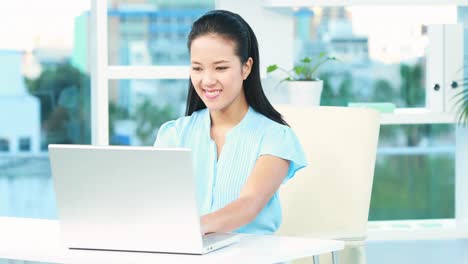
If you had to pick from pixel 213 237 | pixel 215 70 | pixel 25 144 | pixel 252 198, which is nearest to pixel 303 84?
pixel 25 144

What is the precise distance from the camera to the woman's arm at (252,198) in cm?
220

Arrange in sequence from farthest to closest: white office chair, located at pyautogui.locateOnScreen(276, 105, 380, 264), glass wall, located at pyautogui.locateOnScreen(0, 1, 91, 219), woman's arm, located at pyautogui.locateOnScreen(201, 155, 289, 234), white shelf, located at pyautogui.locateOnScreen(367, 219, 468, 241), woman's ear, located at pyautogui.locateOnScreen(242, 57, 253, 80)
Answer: glass wall, located at pyautogui.locateOnScreen(0, 1, 91, 219), white shelf, located at pyautogui.locateOnScreen(367, 219, 468, 241), white office chair, located at pyautogui.locateOnScreen(276, 105, 380, 264), woman's ear, located at pyautogui.locateOnScreen(242, 57, 253, 80), woman's arm, located at pyautogui.locateOnScreen(201, 155, 289, 234)

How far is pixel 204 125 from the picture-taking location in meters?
2.60

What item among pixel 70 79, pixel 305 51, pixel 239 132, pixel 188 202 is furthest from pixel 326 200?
pixel 70 79

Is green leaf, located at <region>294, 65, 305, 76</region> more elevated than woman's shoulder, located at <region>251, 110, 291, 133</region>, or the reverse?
green leaf, located at <region>294, 65, 305, 76</region>

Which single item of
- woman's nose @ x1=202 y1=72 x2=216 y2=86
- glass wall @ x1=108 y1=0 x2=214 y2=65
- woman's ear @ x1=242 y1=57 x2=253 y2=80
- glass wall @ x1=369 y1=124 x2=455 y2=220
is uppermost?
glass wall @ x1=108 y1=0 x2=214 y2=65

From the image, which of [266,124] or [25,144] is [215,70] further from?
[25,144]

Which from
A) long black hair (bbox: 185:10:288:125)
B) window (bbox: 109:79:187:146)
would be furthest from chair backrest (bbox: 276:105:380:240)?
window (bbox: 109:79:187:146)

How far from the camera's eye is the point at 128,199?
80.1 inches

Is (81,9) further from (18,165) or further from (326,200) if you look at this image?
(326,200)

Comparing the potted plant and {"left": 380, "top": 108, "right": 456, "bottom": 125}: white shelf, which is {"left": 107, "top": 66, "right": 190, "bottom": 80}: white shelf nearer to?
the potted plant

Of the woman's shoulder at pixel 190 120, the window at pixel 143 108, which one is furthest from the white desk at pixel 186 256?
the window at pixel 143 108

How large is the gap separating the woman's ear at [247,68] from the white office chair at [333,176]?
45 centimetres

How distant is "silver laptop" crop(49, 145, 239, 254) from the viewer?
1996mm
